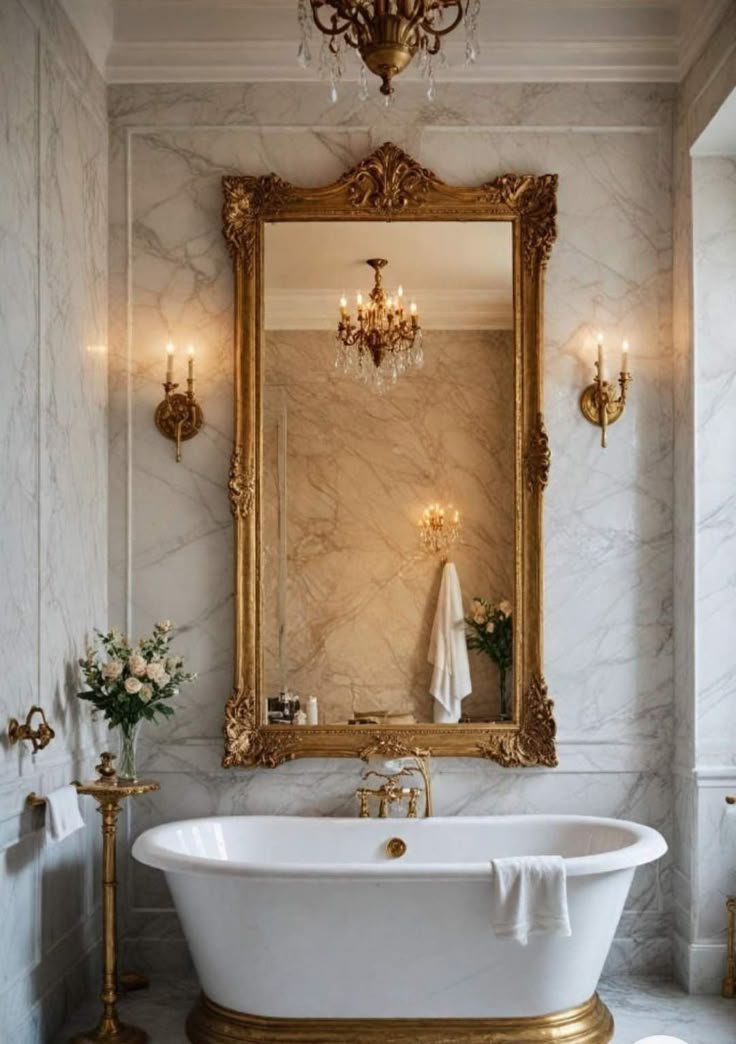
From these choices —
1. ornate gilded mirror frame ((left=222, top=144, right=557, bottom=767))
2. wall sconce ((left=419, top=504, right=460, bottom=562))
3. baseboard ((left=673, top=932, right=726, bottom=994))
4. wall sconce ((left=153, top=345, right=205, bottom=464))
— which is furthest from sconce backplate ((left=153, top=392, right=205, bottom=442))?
baseboard ((left=673, top=932, right=726, bottom=994))

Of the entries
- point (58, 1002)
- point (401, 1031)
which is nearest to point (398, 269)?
point (401, 1031)

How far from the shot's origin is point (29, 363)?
3654 millimetres

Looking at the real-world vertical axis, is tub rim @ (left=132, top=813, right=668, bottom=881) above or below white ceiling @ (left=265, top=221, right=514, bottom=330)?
below

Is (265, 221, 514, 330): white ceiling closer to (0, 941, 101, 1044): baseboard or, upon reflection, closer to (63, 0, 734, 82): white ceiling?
(63, 0, 734, 82): white ceiling

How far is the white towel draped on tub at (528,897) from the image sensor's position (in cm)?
355

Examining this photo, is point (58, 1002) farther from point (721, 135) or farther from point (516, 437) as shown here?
point (721, 135)

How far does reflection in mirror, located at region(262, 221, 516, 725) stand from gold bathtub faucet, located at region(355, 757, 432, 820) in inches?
7.1

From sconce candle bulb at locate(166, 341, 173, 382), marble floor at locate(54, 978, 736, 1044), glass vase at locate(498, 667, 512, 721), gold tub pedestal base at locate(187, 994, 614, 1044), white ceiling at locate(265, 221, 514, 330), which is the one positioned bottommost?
marble floor at locate(54, 978, 736, 1044)

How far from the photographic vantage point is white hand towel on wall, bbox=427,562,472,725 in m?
4.47

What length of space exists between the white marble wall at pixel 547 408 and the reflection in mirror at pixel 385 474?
0.59 ft

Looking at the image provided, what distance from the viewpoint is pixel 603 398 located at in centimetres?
451

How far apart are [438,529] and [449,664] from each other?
46 centimetres

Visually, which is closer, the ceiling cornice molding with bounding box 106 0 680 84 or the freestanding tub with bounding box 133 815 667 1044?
the freestanding tub with bounding box 133 815 667 1044

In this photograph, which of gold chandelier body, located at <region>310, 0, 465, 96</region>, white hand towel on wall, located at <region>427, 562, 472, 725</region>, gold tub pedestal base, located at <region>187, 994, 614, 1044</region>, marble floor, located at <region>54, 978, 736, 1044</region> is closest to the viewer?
gold chandelier body, located at <region>310, 0, 465, 96</region>
